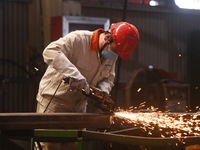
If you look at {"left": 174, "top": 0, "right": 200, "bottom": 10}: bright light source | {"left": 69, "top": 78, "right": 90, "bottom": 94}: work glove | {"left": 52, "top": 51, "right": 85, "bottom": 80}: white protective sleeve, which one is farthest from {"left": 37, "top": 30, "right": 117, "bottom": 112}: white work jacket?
{"left": 174, "top": 0, "right": 200, "bottom": 10}: bright light source

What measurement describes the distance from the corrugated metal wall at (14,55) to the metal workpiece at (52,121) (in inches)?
121

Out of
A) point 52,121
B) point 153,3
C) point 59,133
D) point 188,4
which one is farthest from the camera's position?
point 188,4

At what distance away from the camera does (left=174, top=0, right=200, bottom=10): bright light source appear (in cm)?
944

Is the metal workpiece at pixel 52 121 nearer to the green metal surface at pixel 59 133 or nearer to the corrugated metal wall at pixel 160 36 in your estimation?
the green metal surface at pixel 59 133

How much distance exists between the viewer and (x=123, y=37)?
191 inches

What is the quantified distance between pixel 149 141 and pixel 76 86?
125 cm

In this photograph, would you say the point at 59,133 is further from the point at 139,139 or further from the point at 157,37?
the point at 157,37

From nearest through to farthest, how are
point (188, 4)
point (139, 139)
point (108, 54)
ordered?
point (139, 139) → point (108, 54) → point (188, 4)

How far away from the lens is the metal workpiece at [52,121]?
4043 mm

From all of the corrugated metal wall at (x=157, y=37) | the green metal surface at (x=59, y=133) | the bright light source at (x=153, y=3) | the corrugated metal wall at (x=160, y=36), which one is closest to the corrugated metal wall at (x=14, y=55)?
the corrugated metal wall at (x=157, y=37)

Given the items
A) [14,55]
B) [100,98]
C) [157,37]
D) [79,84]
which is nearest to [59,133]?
[79,84]

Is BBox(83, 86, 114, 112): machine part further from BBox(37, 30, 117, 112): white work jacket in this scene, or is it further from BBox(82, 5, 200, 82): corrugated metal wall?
BBox(82, 5, 200, 82): corrugated metal wall

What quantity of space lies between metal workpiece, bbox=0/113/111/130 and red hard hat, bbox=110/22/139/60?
0.66 meters

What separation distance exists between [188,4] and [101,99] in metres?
5.42
